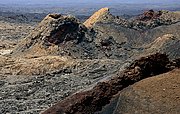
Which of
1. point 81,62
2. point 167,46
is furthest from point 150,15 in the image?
point 81,62

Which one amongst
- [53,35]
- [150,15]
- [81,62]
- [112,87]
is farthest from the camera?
[150,15]

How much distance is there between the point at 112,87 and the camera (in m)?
15.0

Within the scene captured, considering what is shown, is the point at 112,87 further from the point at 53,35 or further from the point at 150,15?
the point at 150,15

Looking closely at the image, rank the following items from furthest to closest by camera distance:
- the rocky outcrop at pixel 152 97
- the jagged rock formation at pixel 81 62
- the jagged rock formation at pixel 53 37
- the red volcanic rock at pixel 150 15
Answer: the red volcanic rock at pixel 150 15 → the jagged rock formation at pixel 53 37 → the jagged rock formation at pixel 81 62 → the rocky outcrop at pixel 152 97

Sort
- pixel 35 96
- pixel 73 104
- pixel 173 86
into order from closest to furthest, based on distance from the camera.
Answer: pixel 173 86 < pixel 73 104 < pixel 35 96

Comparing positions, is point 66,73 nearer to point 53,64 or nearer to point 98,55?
point 53,64

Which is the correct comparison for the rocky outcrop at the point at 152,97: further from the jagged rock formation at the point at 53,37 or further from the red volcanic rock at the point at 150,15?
the red volcanic rock at the point at 150,15

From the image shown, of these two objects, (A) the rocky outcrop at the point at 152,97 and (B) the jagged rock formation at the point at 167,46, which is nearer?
(A) the rocky outcrop at the point at 152,97

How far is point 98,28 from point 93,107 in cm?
2186

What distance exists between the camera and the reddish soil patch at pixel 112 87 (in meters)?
14.3

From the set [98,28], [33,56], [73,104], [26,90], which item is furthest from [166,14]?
[73,104]

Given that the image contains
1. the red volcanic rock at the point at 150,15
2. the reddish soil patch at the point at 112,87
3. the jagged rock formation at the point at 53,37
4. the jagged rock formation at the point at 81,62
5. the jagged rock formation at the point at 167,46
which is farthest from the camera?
the red volcanic rock at the point at 150,15

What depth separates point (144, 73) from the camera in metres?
15.6

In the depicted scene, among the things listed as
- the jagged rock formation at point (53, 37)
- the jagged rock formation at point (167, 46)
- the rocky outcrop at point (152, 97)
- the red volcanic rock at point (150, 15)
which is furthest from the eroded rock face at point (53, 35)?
the rocky outcrop at point (152, 97)
